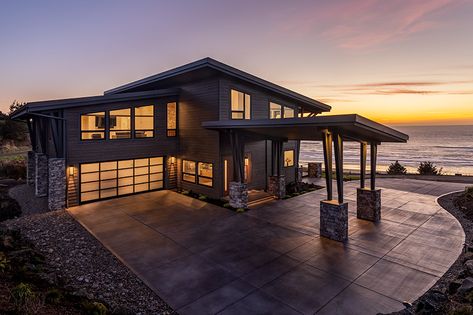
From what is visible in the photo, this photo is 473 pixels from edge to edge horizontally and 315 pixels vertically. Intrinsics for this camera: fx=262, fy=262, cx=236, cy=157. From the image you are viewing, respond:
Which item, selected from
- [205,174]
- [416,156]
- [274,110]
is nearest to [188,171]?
[205,174]

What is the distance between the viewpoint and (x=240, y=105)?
16234 mm

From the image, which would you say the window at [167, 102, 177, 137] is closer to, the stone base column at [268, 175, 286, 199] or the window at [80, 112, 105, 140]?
the window at [80, 112, 105, 140]

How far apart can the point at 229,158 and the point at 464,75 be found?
24048 millimetres

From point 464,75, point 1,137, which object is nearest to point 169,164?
point 464,75

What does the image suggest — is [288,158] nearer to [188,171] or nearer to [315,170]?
[315,170]

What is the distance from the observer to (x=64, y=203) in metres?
13.6

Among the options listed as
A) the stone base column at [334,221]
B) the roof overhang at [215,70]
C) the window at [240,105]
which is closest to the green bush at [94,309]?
the stone base column at [334,221]

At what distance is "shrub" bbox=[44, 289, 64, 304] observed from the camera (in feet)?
16.6

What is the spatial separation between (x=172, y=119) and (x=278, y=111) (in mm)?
7605

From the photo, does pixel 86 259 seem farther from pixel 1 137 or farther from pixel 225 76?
pixel 1 137

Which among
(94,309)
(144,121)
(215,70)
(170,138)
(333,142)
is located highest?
(215,70)

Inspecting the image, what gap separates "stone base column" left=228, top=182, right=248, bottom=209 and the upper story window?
682 cm

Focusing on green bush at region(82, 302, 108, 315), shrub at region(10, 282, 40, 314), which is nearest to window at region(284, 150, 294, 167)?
green bush at region(82, 302, 108, 315)

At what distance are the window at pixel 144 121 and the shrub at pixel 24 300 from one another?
12137 mm
